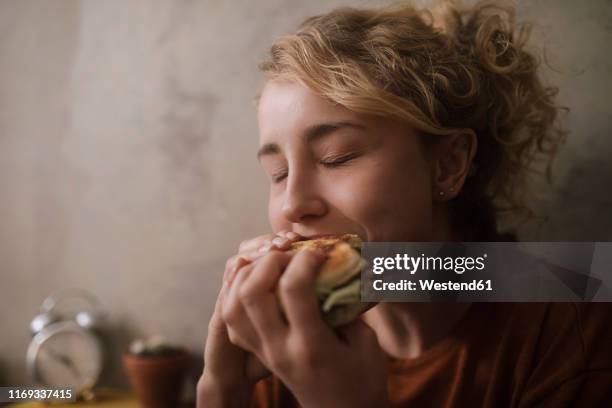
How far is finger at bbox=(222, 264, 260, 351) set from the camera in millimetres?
494

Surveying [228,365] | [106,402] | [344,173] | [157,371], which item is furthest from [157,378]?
[344,173]

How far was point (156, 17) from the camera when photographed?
834 millimetres

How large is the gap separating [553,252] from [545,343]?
0.52 feet

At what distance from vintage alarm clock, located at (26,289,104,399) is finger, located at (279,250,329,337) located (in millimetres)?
604

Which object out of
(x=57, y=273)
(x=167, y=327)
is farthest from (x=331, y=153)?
(x=57, y=273)

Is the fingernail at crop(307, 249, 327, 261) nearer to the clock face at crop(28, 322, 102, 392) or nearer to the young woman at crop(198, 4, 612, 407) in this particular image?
the young woman at crop(198, 4, 612, 407)

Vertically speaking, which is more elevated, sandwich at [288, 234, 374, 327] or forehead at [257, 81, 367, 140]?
forehead at [257, 81, 367, 140]

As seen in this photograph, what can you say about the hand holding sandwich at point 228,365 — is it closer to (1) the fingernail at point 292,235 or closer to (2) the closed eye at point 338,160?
(1) the fingernail at point 292,235

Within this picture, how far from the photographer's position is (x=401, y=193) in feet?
2.01

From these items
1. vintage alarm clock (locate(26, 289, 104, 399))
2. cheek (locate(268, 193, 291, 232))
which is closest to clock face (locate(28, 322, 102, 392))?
vintage alarm clock (locate(26, 289, 104, 399))

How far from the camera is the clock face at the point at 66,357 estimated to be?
2.93 feet

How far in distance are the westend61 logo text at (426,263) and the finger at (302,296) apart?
0.15m

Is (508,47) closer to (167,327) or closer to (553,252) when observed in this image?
(553,252)

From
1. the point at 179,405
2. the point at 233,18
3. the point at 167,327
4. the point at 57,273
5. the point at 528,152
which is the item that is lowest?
the point at 179,405
